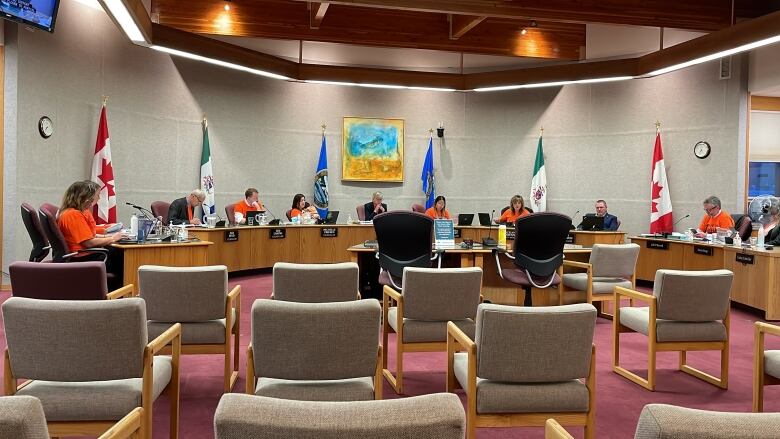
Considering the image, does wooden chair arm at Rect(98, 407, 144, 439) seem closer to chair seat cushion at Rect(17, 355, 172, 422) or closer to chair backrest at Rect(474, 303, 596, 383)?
chair seat cushion at Rect(17, 355, 172, 422)

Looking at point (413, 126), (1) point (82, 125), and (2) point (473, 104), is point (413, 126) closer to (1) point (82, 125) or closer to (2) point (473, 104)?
(2) point (473, 104)

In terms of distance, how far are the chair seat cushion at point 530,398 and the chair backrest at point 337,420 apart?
1396mm

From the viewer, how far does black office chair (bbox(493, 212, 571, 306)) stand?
566 cm

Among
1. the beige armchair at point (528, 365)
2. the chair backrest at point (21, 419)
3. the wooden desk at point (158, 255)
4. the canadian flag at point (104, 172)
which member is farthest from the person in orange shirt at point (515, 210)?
the chair backrest at point (21, 419)

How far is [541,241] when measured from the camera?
575cm

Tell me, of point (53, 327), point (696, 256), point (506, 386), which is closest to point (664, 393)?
point (506, 386)

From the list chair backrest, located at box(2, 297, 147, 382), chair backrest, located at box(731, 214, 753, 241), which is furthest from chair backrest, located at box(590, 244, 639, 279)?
chair backrest, located at box(2, 297, 147, 382)

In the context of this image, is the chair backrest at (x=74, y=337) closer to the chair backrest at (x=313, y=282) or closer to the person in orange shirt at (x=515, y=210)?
the chair backrest at (x=313, y=282)

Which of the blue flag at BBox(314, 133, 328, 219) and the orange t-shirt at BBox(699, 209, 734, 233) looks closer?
the orange t-shirt at BBox(699, 209, 734, 233)

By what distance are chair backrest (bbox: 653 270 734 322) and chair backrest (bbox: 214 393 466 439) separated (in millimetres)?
3171

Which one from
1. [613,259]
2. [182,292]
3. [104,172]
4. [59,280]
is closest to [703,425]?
[182,292]

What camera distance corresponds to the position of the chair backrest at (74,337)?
7.73 feet

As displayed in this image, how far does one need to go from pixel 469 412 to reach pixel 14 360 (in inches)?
73.7

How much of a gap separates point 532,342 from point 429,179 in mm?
9619
